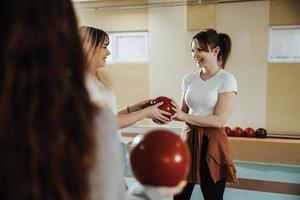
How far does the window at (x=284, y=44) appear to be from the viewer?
213 inches

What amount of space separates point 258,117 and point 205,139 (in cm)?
362

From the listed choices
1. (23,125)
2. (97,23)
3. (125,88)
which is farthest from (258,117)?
(23,125)

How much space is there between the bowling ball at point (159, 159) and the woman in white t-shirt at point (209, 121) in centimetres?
137

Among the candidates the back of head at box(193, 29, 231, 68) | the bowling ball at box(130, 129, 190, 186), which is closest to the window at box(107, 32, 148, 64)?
the back of head at box(193, 29, 231, 68)

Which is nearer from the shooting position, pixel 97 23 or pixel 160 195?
pixel 160 195

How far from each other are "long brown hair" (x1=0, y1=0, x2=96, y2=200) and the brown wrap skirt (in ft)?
5.53

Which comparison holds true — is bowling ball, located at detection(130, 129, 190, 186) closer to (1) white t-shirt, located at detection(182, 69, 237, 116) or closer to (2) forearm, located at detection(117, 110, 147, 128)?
(2) forearm, located at detection(117, 110, 147, 128)

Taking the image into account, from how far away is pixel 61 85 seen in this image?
2.22ft

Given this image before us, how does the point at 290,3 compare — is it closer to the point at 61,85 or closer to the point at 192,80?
the point at 192,80

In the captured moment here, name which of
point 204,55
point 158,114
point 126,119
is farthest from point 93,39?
point 204,55

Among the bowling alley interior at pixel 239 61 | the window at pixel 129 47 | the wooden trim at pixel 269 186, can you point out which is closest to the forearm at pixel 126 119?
the wooden trim at pixel 269 186

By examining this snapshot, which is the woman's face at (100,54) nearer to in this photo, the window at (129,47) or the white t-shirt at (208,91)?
the white t-shirt at (208,91)

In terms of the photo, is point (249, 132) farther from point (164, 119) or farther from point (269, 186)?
point (164, 119)

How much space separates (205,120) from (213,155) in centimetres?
23
